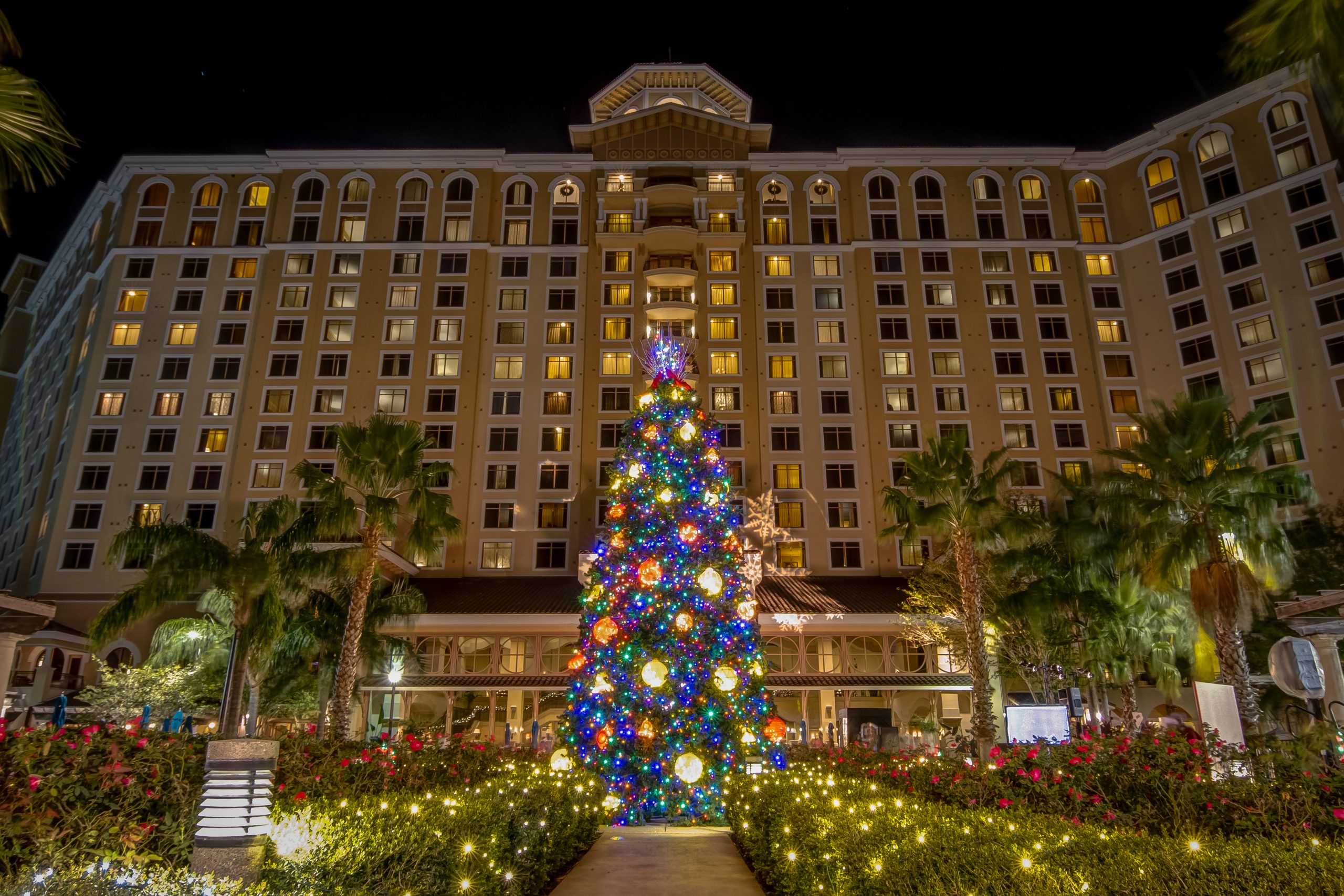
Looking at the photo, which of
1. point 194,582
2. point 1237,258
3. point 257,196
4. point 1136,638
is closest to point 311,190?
point 257,196

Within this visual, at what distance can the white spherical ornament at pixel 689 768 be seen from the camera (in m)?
15.4

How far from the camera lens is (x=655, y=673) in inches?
619

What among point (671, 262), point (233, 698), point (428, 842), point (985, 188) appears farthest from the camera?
point (985, 188)

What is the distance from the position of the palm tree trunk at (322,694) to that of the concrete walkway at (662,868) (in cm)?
1702

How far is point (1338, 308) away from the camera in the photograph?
1757 inches

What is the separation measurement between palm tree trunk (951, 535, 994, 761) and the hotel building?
677 inches

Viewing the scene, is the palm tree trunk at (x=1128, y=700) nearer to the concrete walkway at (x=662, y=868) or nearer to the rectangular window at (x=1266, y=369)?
the concrete walkway at (x=662, y=868)

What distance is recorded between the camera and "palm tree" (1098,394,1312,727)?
20.1 metres

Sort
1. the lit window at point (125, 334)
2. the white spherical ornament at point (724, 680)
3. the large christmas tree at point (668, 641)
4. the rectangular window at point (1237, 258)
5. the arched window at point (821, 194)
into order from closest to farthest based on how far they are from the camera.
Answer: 1. the large christmas tree at point (668, 641)
2. the white spherical ornament at point (724, 680)
3. the rectangular window at point (1237, 258)
4. the lit window at point (125, 334)
5. the arched window at point (821, 194)

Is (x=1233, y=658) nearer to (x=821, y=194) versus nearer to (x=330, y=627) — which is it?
(x=330, y=627)

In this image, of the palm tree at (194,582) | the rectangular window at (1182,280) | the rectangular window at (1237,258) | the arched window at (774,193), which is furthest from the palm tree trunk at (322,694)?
the rectangular window at (1237,258)

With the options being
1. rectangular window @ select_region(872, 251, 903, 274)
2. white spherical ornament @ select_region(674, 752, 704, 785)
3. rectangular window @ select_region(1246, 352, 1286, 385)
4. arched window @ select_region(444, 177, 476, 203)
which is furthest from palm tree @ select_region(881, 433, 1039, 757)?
arched window @ select_region(444, 177, 476, 203)

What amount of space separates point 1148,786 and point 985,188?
51540mm

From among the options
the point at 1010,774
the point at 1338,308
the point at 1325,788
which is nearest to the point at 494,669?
the point at 1010,774
